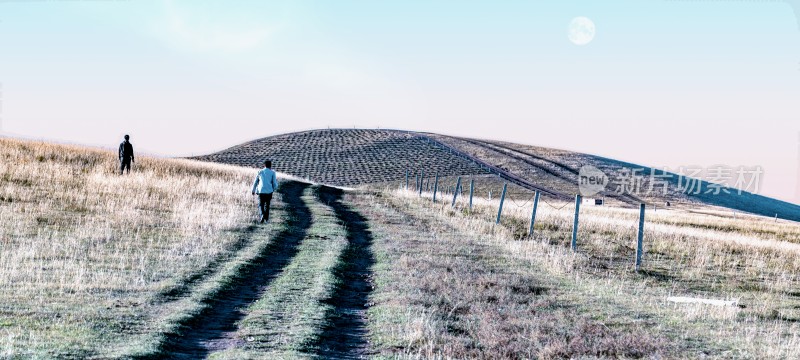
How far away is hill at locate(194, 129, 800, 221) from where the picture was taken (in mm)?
89062

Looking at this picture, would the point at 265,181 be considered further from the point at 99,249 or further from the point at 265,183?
the point at 99,249

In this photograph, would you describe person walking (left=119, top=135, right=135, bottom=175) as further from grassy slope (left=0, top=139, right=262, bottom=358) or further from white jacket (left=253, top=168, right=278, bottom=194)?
white jacket (left=253, top=168, right=278, bottom=194)

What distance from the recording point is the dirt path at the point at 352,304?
10.5 meters

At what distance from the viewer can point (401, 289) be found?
14914 mm

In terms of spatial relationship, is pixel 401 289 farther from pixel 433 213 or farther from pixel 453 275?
pixel 433 213

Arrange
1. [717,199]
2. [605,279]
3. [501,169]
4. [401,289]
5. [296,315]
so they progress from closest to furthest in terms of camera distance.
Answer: [296,315] → [401,289] → [605,279] → [501,169] → [717,199]

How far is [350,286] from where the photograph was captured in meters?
15.3

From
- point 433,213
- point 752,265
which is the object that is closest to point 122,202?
point 433,213

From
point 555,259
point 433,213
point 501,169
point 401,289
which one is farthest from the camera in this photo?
point 501,169

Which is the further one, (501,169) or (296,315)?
(501,169)

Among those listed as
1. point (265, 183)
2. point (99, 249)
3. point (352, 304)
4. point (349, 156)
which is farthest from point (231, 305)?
point (349, 156)

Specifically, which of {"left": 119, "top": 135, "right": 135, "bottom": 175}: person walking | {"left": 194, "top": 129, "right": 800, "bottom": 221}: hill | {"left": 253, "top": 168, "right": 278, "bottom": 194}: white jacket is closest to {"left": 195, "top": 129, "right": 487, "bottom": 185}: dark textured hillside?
{"left": 194, "top": 129, "right": 800, "bottom": 221}: hill

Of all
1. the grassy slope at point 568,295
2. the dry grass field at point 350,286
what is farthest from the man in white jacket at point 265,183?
the grassy slope at point 568,295

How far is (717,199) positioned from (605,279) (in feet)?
311
